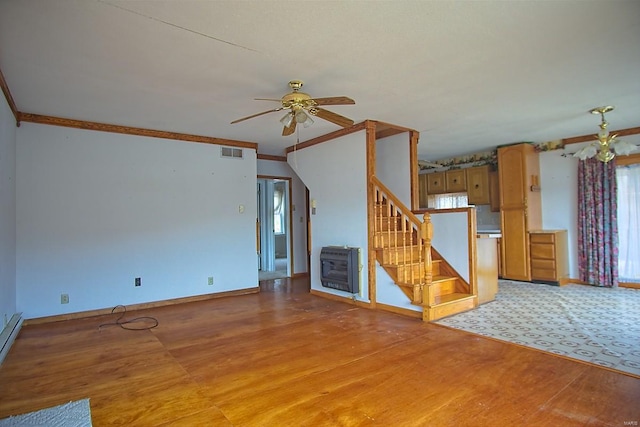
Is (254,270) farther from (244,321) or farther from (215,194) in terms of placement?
(244,321)

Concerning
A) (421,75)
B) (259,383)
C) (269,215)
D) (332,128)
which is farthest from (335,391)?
(269,215)

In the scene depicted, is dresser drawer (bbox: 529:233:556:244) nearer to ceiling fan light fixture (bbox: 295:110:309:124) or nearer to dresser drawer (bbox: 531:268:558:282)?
dresser drawer (bbox: 531:268:558:282)

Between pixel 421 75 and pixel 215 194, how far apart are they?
3708 mm

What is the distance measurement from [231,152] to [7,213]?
3015 mm

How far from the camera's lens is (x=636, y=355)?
9.46 feet

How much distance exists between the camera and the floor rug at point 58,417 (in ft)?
6.44

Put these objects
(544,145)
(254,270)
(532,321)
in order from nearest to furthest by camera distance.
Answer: (532,321) < (254,270) < (544,145)

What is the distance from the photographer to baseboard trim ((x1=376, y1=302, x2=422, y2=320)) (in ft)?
13.6

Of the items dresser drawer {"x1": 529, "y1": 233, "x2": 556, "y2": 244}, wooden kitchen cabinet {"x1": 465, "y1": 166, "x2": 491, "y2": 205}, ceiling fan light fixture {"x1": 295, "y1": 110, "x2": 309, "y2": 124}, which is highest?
ceiling fan light fixture {"x1": 295, "y1": 110, "x2": 309, "y2": 124}

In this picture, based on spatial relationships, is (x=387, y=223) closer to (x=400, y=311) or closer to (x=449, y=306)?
(x=400, y=311)

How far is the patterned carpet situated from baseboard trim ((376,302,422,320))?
300 mm

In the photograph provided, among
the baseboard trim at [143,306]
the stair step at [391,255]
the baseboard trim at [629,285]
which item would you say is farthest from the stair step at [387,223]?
the baseboard trim at [629,285]

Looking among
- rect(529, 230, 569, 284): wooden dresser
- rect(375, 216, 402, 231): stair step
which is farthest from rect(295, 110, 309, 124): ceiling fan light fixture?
rect(529, 230, 569, 284): wooden dresser

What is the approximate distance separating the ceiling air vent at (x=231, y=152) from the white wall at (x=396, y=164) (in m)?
2.41
